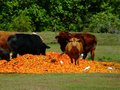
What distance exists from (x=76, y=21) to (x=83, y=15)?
150cm

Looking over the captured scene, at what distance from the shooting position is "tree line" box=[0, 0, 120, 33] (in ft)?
223

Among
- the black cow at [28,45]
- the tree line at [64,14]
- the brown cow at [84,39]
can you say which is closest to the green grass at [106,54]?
the brown cow at [84,39]

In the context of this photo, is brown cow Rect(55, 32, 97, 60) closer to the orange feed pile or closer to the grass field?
the orange feed pile

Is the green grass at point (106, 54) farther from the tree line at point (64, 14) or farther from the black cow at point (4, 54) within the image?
the tree line at point (64, 14)

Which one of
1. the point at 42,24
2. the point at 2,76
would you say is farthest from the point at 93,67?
the point at 42,24

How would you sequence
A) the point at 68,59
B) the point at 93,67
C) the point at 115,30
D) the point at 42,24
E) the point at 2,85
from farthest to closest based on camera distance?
1. the point at 42,24
2. the point at 115,30
3. the point at 68,59
4. the point at 93,67
5. the point at 2,85

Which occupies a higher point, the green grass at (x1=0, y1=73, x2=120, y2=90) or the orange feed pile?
the green grass at (x1=0, y1=73, x2=120, y2=90)

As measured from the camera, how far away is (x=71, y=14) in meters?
73.0

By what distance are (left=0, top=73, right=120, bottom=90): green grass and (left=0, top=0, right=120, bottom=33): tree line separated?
154 feet

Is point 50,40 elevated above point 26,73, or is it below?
below

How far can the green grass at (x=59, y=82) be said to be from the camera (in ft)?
52.0

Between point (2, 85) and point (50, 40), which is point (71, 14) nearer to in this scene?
point (50, 40)

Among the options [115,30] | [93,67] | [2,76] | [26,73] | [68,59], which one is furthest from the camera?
[115,30]

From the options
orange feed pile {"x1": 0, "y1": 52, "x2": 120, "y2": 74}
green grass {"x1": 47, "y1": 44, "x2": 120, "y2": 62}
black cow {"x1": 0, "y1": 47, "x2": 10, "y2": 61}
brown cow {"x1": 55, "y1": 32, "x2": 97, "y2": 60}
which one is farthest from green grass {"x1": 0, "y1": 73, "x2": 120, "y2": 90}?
green grass {"x1": 47, "y1": 44, "x2": 120, "y2": 62}
